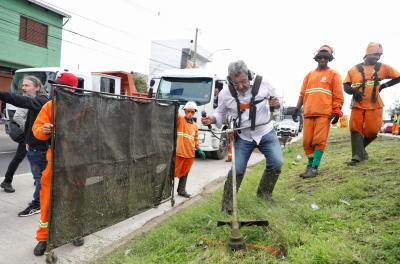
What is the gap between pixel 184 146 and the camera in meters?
5.72

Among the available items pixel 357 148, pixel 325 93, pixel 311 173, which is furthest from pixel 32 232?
pixel 357 148

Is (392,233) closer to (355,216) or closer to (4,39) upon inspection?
(355,216)

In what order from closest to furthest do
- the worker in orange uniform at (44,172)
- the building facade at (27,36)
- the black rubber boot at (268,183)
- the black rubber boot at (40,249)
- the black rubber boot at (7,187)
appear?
the worker in orange uniform at (44,172), the black rubber boot at (40,249), the black rubber boot at (268,183), the black rubber boot at (7,187), the building facade at (27,36)

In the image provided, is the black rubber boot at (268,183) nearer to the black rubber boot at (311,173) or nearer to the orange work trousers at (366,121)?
the black rubber boot at (311,173)

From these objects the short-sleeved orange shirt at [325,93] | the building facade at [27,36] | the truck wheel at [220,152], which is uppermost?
the building facade at [27,36]

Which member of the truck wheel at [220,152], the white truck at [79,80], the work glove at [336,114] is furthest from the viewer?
the truck wheel at [220,152]

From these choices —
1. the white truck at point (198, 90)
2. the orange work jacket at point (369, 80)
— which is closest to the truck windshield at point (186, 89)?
the white truck at point (198, 90)

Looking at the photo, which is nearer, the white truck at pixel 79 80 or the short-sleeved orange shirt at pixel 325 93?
the short-sleeved orange shirt at pixel 325 93

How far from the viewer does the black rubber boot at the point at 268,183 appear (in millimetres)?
4200

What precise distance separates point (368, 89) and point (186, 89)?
5625 millimetres

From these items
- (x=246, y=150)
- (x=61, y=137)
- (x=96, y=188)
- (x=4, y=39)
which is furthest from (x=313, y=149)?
(x=4, y=39)

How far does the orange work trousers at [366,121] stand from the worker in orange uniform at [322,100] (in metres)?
0.54

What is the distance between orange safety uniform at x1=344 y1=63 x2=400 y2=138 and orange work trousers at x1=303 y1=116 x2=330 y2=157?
0.65 meters

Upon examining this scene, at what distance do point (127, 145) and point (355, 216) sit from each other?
2494mm
